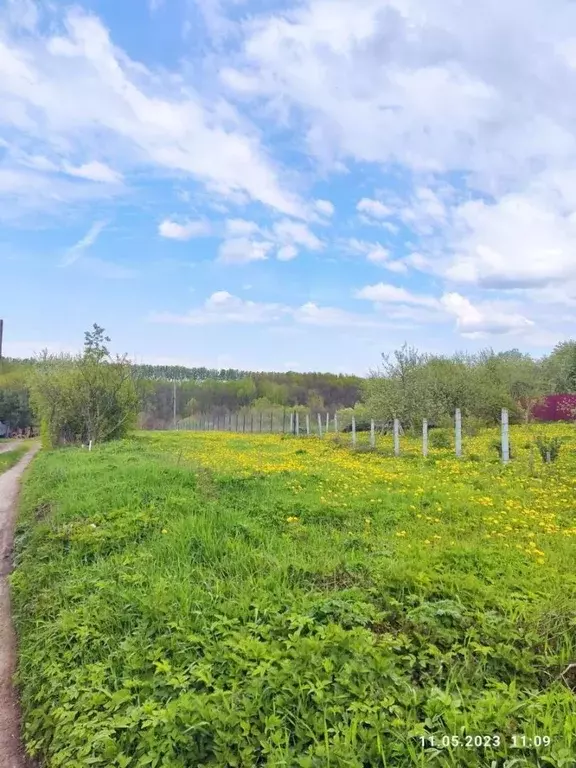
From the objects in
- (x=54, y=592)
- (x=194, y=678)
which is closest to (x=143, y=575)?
(x=54, y=592)

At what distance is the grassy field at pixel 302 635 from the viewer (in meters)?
2.90

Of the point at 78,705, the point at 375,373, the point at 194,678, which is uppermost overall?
the point at 375,373

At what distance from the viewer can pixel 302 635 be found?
390 cm

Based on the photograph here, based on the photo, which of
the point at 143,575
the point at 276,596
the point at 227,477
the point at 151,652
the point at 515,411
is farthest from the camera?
the point at 515,411

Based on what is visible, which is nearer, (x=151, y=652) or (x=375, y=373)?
(x=151, y=652)

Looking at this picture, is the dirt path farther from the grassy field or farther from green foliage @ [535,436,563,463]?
green foliage @ [535,436,563,463]

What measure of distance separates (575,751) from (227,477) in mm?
8354

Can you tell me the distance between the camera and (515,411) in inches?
1375

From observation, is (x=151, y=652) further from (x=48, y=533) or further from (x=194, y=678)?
(x=48, y=533)

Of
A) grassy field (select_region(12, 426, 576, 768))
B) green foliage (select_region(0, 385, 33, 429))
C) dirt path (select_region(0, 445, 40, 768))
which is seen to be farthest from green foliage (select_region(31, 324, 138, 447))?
green foliage (select_region(0, 385, 33, 429))

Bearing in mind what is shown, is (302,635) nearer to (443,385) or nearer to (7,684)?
(7,684)

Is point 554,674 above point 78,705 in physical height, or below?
above

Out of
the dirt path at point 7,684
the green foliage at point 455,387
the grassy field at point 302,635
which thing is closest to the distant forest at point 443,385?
the green foliage at point 455,387

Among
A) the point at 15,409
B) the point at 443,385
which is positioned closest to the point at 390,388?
the point at 443,385
